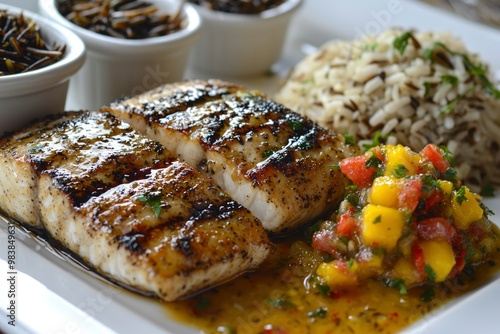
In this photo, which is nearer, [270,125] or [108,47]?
[270,125]

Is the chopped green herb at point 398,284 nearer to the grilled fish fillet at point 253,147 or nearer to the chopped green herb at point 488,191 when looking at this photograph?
the grilled fish fillet at point 253,147

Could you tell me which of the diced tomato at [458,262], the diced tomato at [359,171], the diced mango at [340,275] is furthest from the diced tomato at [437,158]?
the diced mango at [340,275]

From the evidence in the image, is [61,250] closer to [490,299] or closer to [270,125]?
[270,125]

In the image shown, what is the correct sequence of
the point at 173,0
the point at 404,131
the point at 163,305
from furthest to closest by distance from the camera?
the point at 173,0 < the point at 404,131 < the point at 163,305

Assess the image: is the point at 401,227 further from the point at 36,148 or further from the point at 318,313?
the point at 36,148

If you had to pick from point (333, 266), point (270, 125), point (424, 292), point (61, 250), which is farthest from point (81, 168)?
point (424, 292)

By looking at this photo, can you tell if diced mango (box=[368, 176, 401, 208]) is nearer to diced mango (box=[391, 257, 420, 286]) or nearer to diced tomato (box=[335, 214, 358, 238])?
diced tomato (box=[335, 214, 358, 238])
